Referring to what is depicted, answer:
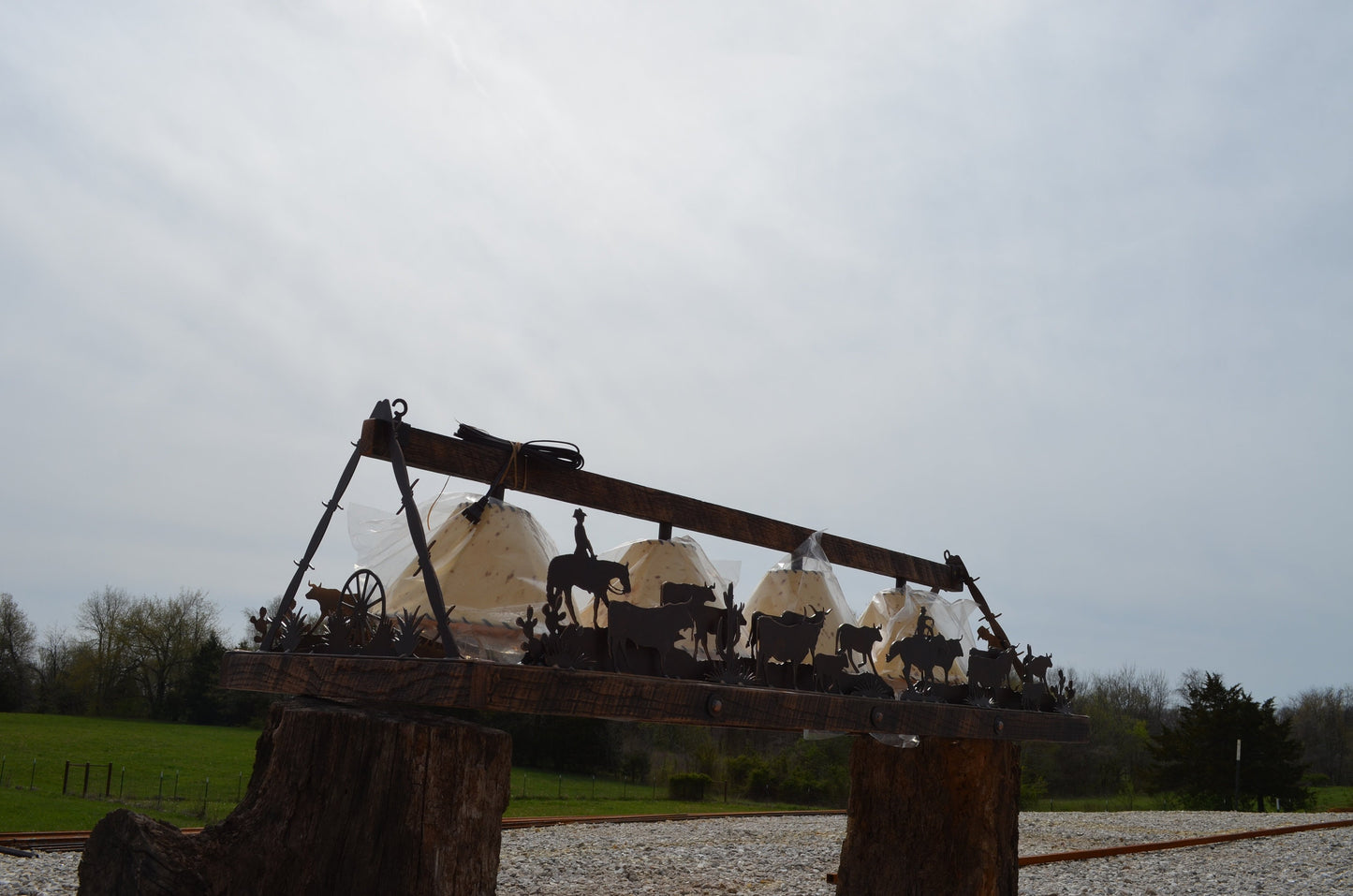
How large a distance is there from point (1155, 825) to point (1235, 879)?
6553mm

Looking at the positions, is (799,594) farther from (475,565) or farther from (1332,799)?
(1332,799)

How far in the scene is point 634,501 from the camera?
146 inches

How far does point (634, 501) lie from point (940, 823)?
104 inches

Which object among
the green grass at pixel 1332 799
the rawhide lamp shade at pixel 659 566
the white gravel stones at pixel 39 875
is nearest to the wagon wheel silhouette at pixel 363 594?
the rawhide lamp shade at pixel 659 566

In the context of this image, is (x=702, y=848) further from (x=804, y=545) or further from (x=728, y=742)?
(x=728, y=742)

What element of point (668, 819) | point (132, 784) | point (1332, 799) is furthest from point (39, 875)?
point (1332, 799)

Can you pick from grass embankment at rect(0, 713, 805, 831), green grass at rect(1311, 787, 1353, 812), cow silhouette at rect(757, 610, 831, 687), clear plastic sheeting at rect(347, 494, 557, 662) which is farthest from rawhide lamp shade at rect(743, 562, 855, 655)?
green grass at rect(1311, 787, 1353, 812)

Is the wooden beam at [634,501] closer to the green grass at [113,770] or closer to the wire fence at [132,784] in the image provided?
the green grass at [113,770]

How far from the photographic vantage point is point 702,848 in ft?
32.7

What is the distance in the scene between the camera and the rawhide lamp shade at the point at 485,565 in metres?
2.79

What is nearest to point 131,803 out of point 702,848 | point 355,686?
point 702,848

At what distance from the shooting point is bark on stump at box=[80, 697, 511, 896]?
7.72 ft

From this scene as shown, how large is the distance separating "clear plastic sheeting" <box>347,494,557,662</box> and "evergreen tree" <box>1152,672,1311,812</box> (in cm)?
2566

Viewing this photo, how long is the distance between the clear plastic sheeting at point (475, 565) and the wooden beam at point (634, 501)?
158mm
